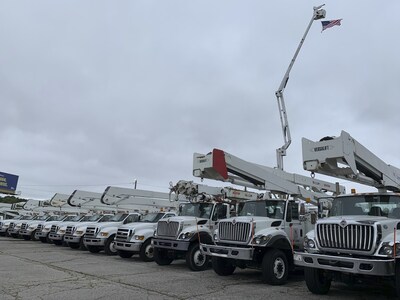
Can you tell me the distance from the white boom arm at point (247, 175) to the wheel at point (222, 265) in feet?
9.00

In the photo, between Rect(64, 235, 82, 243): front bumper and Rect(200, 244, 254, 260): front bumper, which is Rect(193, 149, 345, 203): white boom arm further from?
Rect(64, 235, 82, 243): front bumper

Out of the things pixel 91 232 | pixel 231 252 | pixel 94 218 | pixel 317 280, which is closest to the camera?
pixel 317 280

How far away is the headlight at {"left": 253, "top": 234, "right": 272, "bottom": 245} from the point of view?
31.9 ft

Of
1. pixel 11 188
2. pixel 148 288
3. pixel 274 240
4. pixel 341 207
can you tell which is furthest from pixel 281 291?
pixel 11 188

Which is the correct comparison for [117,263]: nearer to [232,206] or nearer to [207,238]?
[207,238]

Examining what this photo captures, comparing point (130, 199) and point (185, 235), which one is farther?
point (130, 199)

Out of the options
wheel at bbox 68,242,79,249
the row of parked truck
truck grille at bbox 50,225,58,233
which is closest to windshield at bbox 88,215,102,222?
wheel at bbox 68,242,79,249

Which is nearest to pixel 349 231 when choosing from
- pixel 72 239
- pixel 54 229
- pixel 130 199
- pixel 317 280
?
pixel 317 280

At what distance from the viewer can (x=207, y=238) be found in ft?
41.6

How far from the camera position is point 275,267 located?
32.0ft

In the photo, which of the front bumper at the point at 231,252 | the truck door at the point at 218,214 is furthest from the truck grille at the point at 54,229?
the front bumper at the point at 231,252

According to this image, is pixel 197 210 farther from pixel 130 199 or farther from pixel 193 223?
pixel 130 199

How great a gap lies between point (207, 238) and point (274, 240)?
333 cm

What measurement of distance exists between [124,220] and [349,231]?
40.2 ft
